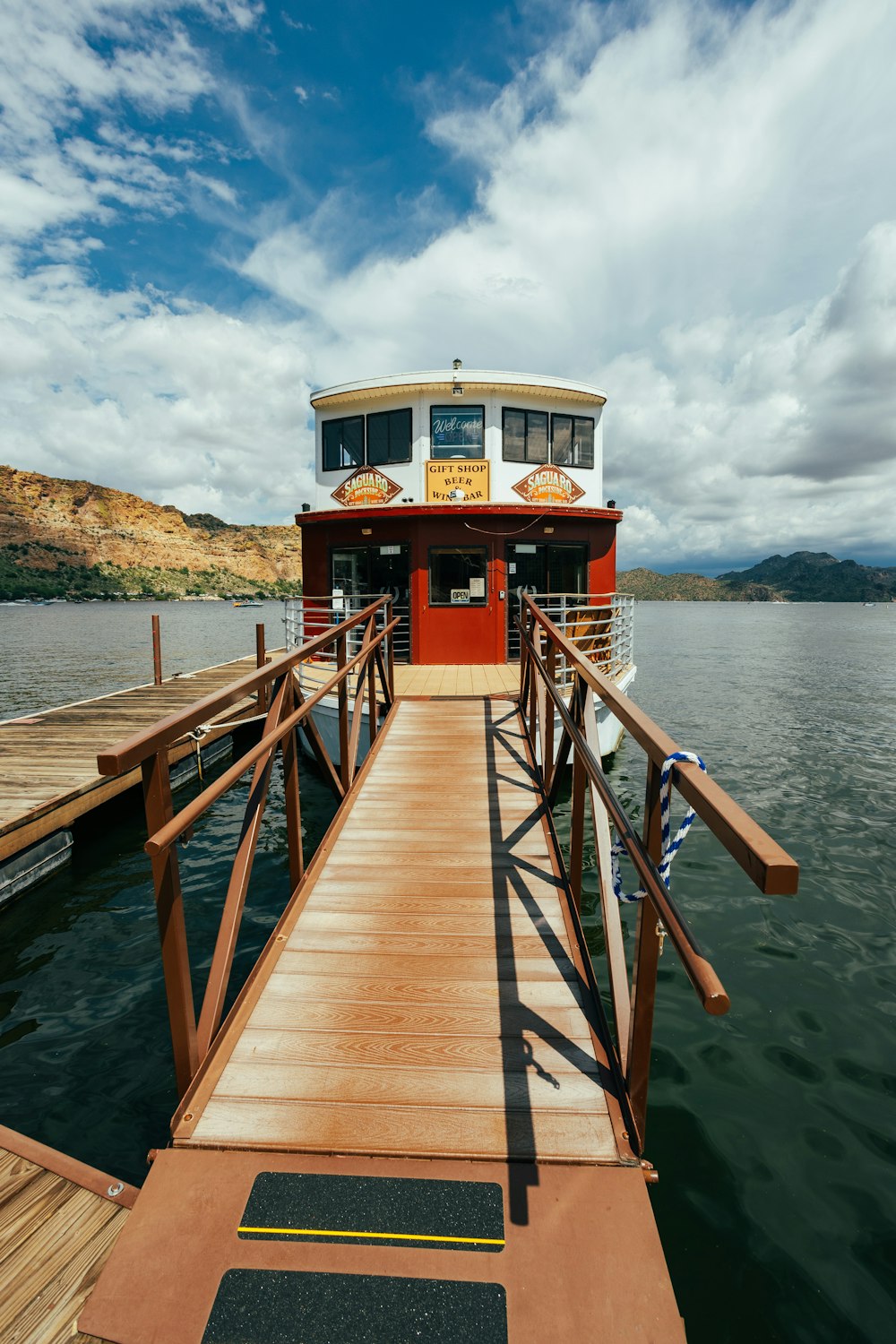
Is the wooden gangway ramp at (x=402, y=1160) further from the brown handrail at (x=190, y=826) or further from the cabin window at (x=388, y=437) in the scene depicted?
the cabin window at (x=388, y=437)

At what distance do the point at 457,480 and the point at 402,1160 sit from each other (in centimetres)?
1114

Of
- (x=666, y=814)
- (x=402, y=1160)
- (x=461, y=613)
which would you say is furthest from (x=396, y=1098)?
(x=461, y=613)

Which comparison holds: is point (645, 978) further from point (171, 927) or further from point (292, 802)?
point (292, 802)

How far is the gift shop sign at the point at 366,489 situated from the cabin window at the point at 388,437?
251 millimetres

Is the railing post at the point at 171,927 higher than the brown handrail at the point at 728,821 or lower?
lower

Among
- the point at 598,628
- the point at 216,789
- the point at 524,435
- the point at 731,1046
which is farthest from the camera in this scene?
the point at 598,628

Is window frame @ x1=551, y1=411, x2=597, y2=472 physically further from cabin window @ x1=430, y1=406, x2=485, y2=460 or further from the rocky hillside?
the rocky hillside

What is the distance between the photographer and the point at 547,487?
40.7 ft

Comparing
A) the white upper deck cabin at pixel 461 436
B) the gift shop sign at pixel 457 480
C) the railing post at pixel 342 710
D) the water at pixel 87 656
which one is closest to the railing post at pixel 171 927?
the railing post at pixel 342 710

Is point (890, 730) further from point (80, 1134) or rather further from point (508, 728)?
point (80, 1134)

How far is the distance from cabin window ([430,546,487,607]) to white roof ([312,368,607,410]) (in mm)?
3036

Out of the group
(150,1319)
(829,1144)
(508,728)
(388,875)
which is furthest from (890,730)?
(150,1319)

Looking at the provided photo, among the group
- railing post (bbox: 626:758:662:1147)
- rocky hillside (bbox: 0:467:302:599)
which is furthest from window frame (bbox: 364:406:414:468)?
rocky hillside (bbox: 0:467:302:599)

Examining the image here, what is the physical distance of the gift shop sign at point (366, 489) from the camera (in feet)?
40.3
